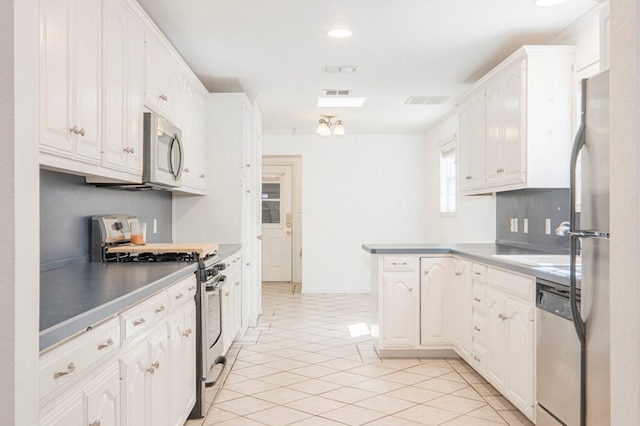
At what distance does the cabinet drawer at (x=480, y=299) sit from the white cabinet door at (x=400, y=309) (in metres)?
0.60

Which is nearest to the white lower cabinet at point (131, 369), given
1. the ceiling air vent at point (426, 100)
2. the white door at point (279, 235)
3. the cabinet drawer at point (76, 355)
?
the cabinet drawer at point (76, 355)

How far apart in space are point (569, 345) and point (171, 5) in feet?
9.15

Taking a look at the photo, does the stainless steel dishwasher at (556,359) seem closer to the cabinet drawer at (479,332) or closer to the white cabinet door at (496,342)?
the white cabinet door at (496,342)

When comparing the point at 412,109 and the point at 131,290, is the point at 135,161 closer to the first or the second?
the point at 131,290

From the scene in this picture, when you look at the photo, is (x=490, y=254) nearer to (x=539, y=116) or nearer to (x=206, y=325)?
(x=539, y=116)

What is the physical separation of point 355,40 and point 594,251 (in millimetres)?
2309

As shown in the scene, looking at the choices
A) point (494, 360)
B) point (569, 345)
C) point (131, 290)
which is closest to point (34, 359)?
point (131, 290)

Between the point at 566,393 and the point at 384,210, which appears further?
the point at 384,210

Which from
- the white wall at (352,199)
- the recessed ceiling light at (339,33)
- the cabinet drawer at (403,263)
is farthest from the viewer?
the white wall at (352,199)

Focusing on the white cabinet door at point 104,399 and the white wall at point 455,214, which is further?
the white wall at point 455,214

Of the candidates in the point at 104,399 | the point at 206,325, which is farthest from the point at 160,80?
the point at 104,399

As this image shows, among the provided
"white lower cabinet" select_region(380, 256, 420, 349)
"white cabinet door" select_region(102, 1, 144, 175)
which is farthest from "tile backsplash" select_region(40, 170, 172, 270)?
"white lower cabinet" select_region(380, 256, 420, 349)

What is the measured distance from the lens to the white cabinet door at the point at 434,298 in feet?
12.6

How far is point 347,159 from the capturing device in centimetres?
717
